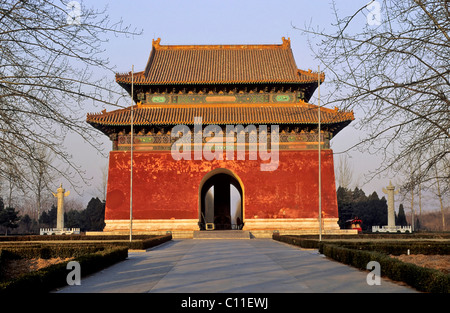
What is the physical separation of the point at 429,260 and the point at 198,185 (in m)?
16.9

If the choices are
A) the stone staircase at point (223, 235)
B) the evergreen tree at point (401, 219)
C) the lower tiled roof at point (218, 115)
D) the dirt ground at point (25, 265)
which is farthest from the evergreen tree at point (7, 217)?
the evergreen tree at point (401, 219)

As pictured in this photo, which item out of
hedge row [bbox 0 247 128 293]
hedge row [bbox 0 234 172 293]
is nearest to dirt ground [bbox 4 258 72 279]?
hedge row [bbox 0 234 172 293]

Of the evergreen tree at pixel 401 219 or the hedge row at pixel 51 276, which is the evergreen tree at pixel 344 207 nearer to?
the evergreen tree at pixel 401 219

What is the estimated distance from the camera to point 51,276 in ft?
30.5

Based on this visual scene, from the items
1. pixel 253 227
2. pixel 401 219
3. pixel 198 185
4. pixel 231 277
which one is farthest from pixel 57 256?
pixel 401 219

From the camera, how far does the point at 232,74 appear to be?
1265 inches

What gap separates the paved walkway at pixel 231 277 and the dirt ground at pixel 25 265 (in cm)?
Answer: 286

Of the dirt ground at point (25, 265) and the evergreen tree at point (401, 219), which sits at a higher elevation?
the evergreen tree at point (401, 219)

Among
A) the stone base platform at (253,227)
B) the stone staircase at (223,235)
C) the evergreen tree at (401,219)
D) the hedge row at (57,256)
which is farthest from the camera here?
the evergreen tree at (401,219)

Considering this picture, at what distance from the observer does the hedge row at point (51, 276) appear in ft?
25.7

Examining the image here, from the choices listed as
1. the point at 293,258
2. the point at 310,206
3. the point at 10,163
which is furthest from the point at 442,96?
the point at 310,206

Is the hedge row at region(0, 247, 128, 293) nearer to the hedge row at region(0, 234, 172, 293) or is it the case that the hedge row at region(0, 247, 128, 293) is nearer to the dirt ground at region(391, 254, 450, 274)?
the hedge row at region(0, 234, 172, 293)
